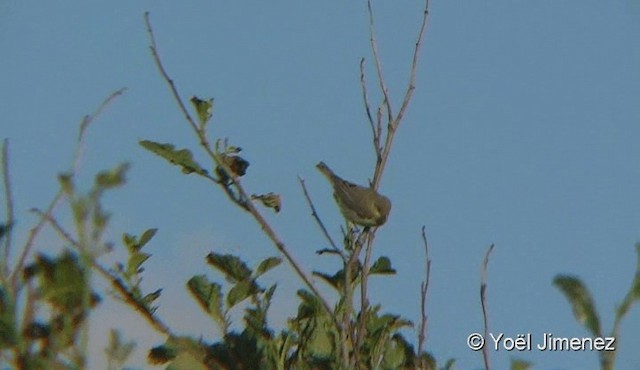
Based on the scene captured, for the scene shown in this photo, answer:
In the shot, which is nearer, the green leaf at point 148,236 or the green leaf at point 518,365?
the green leaf at point 518,365

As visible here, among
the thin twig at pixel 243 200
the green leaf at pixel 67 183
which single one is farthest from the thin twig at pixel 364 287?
the green leaf at pixel 67 183

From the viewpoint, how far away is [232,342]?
1.86 meters

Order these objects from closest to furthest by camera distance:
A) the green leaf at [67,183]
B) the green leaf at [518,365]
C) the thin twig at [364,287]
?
the green leaf at [67,183]
the green leaf at [518,365]
the thin twig at [364,287]

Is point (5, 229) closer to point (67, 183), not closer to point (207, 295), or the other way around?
point (67, 183)

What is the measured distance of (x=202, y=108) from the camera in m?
2.09

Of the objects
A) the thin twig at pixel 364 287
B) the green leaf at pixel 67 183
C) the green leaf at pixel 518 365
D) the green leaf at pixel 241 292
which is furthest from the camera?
the green leaf at pixel 241 292

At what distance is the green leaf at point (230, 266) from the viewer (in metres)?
2.06

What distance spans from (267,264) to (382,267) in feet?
0.63

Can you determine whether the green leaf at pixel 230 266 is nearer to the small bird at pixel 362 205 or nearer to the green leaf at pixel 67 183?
the small bird at pixel 362 205

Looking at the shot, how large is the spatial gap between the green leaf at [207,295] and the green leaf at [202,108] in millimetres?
258

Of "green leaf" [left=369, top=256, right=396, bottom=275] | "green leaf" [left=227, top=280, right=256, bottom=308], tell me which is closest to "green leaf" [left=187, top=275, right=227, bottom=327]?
"green leaf" [left=227, top=280, right=256, bottom=308]

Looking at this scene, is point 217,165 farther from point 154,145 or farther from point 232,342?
point 232,342

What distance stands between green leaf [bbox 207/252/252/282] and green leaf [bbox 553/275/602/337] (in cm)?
110

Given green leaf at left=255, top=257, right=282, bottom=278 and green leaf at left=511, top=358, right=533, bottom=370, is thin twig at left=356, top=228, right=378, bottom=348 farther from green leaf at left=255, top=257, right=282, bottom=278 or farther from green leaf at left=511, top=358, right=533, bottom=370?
green leaf at left=511, top=358, right=533, bottom=370
